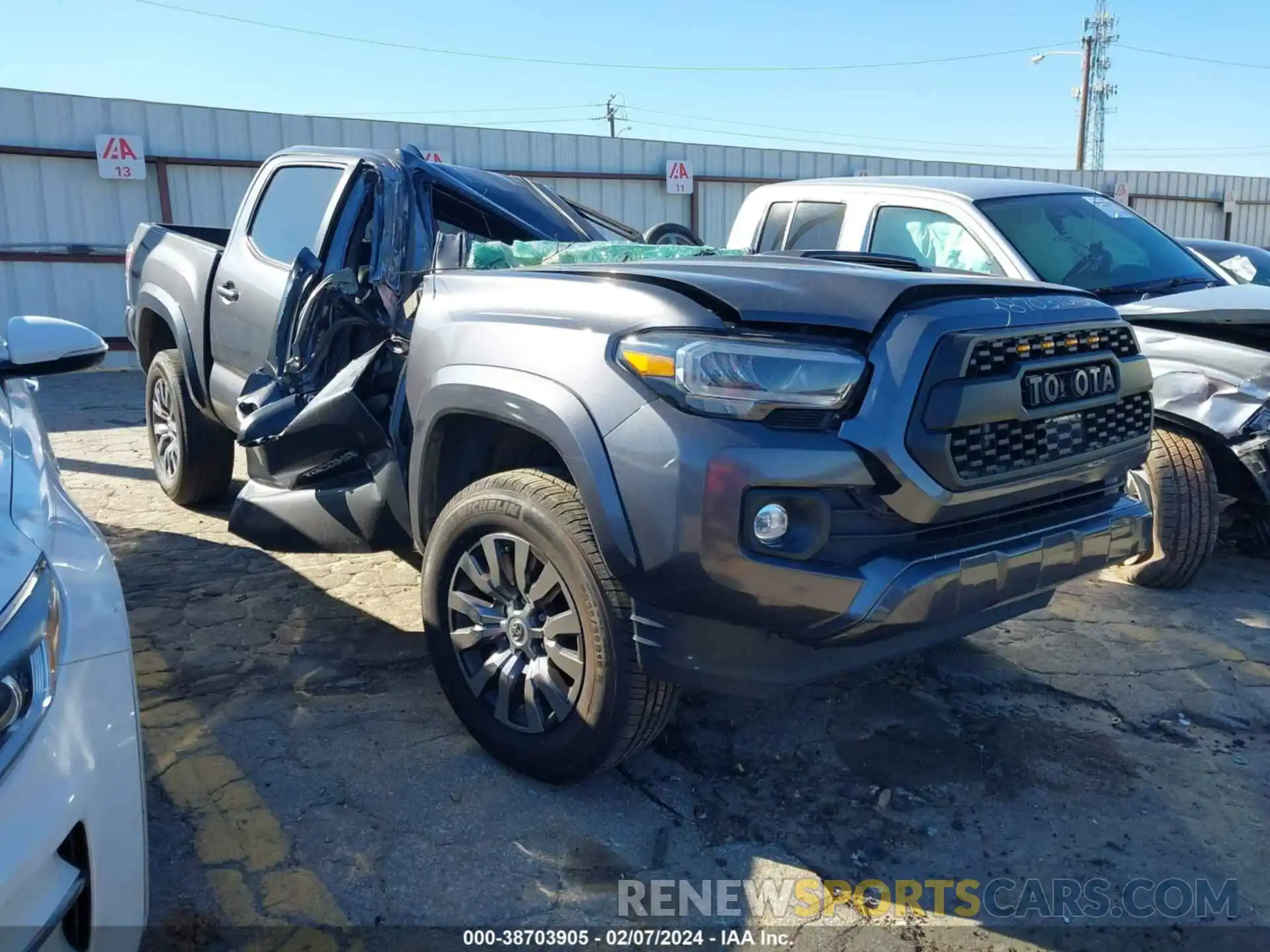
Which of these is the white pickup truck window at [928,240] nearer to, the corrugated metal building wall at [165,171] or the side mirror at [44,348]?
the side mirror at [44,348]

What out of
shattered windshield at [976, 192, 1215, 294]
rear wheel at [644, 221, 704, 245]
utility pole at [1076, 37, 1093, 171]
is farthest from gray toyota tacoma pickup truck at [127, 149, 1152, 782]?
utility pole at [1076, 37, 1093, 171]

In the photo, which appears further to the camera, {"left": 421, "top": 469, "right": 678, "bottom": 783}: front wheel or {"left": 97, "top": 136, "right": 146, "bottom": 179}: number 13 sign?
{"left": 97, "top": 136, "right": 146, "bottom": 179}: number 13 sign

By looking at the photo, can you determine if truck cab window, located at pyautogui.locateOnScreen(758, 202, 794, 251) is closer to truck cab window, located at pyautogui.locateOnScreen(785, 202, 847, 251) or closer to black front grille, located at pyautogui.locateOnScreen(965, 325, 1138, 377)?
truck cab window, located at pyautogui.locateOnScreen(785, 202, 847, 251)

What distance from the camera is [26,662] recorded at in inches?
67.1

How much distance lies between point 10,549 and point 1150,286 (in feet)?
16.5

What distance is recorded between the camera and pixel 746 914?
2.41 m

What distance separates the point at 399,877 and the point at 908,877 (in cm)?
128

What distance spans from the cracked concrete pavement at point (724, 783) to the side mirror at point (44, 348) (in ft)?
4.02

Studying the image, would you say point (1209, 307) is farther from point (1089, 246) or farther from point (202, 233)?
point (202, 233)

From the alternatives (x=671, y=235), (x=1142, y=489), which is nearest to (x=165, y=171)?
(x=671, y=235)

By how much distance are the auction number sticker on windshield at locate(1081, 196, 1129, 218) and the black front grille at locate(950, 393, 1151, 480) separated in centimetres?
282

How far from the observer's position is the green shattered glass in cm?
371

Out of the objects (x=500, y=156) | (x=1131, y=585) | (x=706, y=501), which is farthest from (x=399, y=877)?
(x=500, y=156)

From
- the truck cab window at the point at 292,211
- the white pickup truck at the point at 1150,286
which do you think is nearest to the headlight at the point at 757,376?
the white pickup truck at the point at 1150,286
